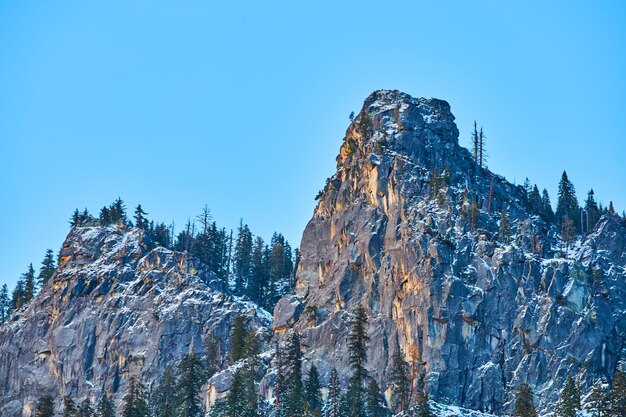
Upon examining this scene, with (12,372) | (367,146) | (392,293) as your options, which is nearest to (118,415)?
(12,372)

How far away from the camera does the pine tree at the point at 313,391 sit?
116 m

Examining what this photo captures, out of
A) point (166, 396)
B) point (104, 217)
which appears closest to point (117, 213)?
point (104, 217)

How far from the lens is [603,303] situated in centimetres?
12525

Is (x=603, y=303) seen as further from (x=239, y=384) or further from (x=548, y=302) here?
(x=239, y=384)

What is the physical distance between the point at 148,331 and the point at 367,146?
38.4 meters

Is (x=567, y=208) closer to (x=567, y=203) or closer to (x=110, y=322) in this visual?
(x=567, y=203)

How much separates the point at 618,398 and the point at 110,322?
71.5 meters

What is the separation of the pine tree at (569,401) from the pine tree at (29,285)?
89.6 metres

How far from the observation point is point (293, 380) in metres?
119

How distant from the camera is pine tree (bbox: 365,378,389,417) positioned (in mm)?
112562

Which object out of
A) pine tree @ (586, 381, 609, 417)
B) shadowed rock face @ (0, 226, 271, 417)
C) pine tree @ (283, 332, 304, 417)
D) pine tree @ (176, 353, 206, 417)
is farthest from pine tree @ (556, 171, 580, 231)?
pine tree @ (176, 353, 206, 417)

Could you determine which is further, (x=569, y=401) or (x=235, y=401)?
(x=235, y=401)

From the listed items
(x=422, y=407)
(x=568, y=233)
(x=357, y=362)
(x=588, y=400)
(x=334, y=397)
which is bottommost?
(x=422, y=407)

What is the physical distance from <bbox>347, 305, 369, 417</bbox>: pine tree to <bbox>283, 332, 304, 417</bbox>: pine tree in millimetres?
5387
